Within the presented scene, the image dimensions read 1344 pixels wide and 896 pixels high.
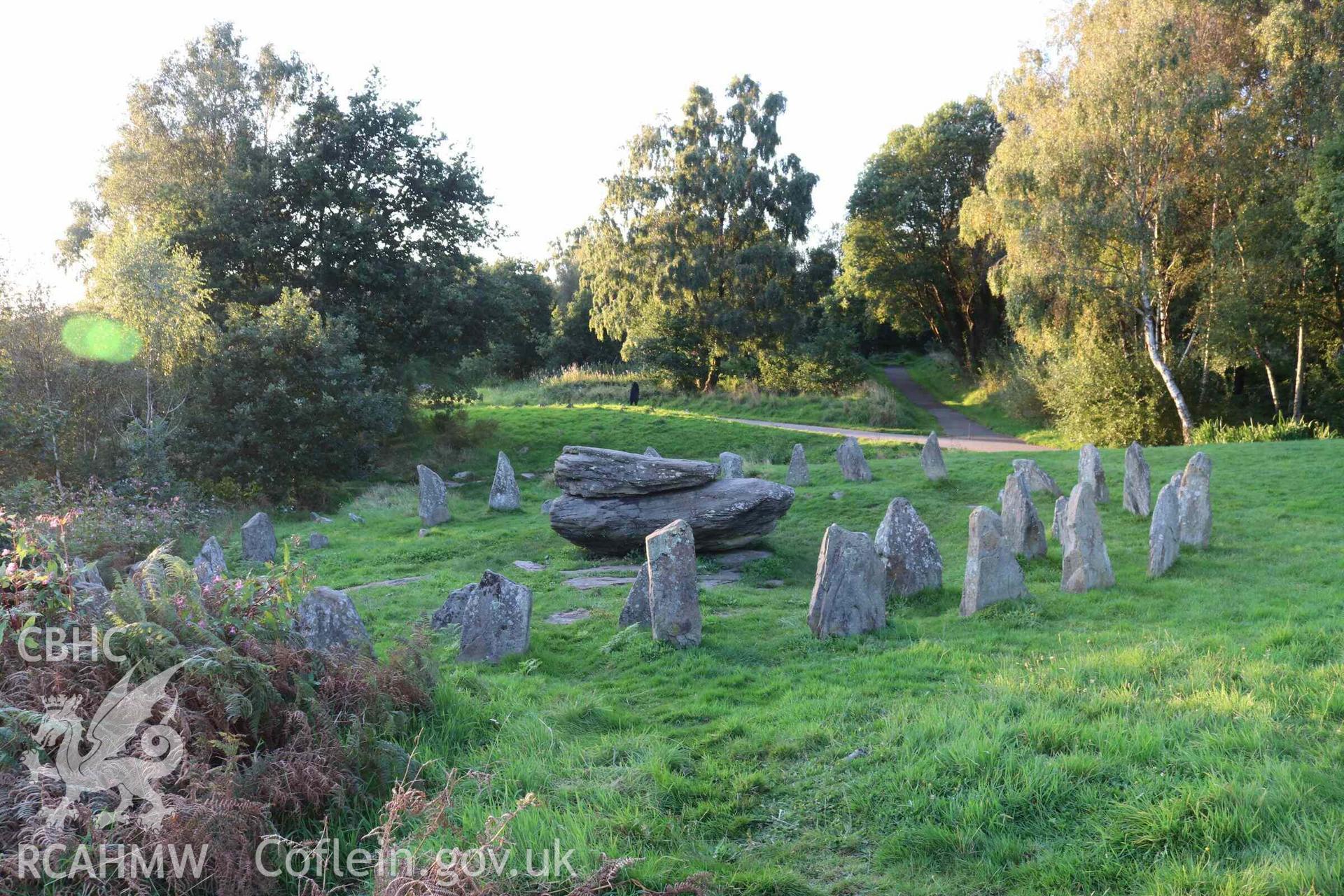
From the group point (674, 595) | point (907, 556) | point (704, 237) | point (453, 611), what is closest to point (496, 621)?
point (453, 611)

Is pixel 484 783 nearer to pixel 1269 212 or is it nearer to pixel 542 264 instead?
pixel 1269 212

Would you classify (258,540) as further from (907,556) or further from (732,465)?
(907,556)

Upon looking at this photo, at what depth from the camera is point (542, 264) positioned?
68.2 meters

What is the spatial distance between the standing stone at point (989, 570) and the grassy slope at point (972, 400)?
894 inches

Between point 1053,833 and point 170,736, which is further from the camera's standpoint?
point 170,736

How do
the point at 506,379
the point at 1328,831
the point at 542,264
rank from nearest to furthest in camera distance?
the point at 1328,831 → the point at 506,379 → the point at 542,264

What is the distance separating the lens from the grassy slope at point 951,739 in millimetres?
4359

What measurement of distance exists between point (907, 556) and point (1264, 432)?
20.3 meters

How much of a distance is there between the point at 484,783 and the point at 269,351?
73.5 ft

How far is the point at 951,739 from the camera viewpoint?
5535mm

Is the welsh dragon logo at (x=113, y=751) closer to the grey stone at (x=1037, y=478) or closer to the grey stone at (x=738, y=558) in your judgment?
the grey stone at (x=738, y=558)

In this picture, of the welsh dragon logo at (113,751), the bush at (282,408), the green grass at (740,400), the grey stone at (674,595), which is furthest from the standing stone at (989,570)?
the green grass at (740,400)

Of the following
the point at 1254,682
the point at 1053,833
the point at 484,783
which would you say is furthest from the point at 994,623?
the point at 484,783

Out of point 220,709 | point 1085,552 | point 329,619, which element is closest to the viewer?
point 220,709
